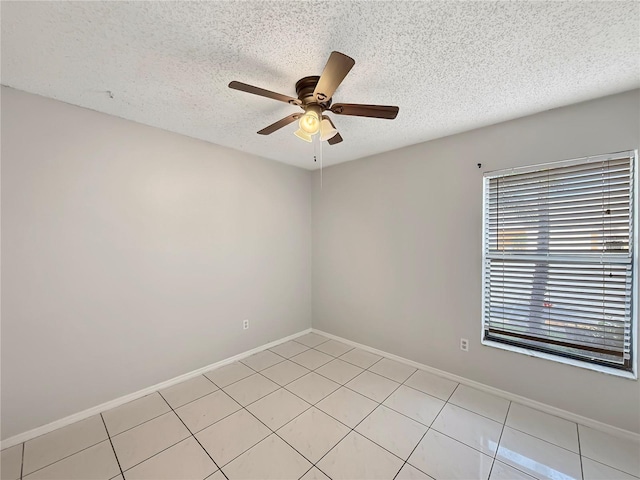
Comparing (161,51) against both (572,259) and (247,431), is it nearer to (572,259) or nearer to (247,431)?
(247,431)

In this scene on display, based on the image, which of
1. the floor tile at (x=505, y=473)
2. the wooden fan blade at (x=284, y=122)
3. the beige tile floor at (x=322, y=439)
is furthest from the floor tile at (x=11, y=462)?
the floor tile at (x=505, y=473)

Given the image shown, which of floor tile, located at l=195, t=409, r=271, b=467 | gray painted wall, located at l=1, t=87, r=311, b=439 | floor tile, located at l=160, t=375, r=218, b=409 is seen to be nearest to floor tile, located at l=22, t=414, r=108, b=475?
gray painted wall, located at l=1, t=87, r=311, b=439

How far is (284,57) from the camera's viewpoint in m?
1.48

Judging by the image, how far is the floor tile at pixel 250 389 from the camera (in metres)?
2.30

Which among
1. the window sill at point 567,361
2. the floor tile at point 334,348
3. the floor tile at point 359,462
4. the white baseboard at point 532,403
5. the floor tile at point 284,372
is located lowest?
the floor tile at point 284,372

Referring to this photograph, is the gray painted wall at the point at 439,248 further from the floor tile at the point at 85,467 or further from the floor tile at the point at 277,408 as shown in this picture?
the floor tile at the point at 85,467

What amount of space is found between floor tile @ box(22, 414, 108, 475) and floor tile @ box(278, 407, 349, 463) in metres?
1.31

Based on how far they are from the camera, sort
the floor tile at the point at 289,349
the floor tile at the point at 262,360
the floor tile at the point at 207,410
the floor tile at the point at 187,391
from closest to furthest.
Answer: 1. the floor tile at the point at 207,410
2. the floor tile at the point at 187,391
3. the floor tile at the point at 262,360
4. the floor tile at the point at 289,349

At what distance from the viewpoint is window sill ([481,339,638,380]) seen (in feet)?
6.03

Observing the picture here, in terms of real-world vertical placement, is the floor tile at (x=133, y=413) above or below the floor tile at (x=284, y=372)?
below

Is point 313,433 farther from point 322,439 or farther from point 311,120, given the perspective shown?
point 311,120

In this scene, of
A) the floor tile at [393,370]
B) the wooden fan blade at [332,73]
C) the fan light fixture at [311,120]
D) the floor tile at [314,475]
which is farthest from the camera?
the floor tile at [393,370]

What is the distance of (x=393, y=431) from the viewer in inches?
75.6

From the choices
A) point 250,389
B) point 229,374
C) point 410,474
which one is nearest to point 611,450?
point 410,474
